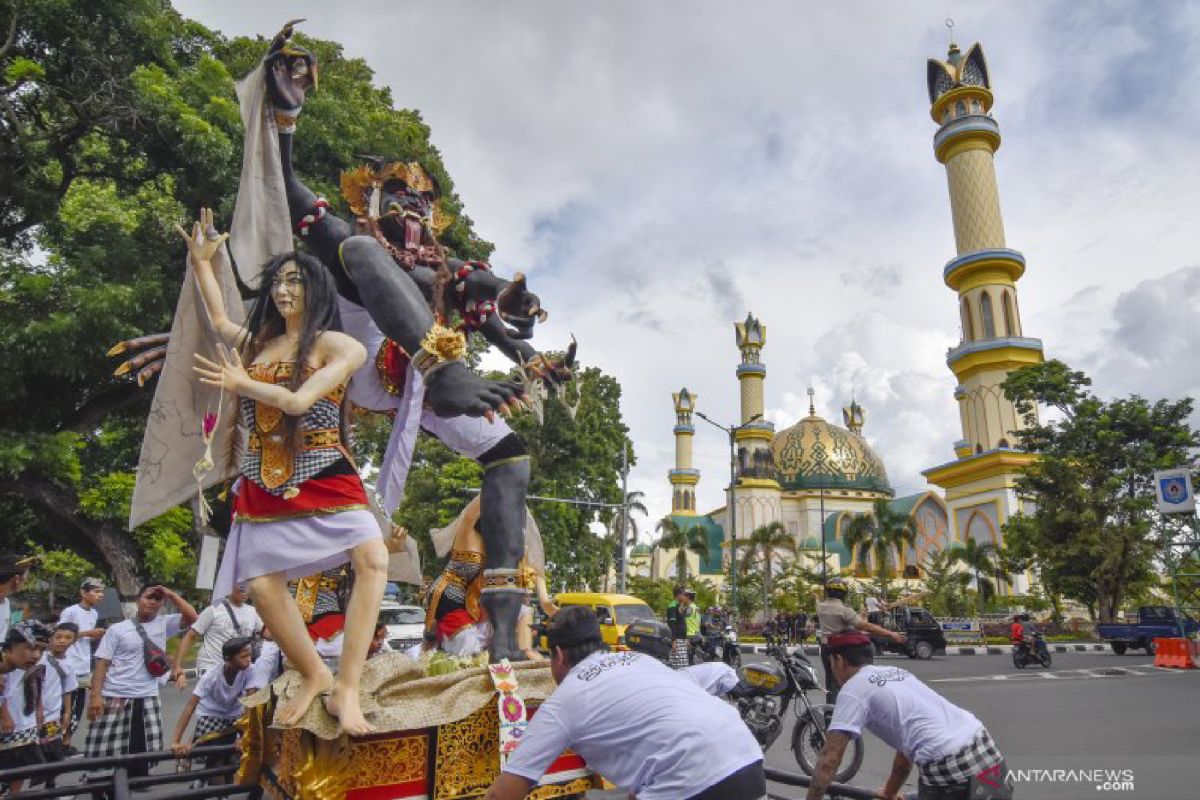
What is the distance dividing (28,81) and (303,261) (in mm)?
11176

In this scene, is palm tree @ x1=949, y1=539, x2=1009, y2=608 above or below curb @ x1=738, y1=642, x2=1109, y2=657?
above

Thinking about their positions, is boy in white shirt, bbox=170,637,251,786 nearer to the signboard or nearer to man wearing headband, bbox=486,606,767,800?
man wearing headband, bbox=486,606,767,800

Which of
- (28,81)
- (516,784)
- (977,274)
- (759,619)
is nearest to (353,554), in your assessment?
(516,784)

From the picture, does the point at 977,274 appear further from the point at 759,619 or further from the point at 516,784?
the point at 516,784

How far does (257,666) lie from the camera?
493 centimetres

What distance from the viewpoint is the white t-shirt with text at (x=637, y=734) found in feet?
7.68

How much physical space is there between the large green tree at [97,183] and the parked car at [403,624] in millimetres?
4181

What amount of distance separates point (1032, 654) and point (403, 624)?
481 inches

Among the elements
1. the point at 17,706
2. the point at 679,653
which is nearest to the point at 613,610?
the point at 679,653

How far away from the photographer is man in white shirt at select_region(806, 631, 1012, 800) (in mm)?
3037

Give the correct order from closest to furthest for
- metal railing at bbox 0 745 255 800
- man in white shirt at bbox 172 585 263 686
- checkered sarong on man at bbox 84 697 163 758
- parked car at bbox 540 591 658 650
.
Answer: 1. metal railing at bbox 0 745 255 800
2. checkered sarong on man at bbox 84 697 163 758
3. man in white shirt at bbox 172 585 263 686
4. parked car at bbox 540 591 658 650

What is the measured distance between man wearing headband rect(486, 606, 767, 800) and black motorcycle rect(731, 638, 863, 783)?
167 inches

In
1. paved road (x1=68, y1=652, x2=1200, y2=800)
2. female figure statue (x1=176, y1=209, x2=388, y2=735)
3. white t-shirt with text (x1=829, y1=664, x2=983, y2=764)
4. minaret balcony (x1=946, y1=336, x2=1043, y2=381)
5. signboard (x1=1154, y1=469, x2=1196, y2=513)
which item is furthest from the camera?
minaret balcony (x1=946, y1=336, x2=1043, y2=381)

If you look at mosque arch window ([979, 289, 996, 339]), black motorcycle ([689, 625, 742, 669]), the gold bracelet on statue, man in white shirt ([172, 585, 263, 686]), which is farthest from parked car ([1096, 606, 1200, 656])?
the gold bracelet on statue
